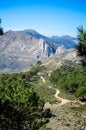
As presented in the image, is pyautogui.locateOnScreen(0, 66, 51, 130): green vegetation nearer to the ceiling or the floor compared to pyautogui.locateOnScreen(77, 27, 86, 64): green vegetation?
nearer to the floor

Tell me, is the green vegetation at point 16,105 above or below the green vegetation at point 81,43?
below

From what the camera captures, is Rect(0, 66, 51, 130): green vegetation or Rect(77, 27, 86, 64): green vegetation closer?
Rect(77, 27, 86, 64): green vegetation

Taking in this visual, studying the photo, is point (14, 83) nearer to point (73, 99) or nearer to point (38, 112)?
point (38, 112)

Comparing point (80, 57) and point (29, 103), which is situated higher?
point (80, 57)

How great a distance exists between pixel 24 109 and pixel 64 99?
292 feet

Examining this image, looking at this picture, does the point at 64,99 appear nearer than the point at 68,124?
No

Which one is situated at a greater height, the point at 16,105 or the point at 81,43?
the point at 81,43

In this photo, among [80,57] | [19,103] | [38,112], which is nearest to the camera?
[80,57]

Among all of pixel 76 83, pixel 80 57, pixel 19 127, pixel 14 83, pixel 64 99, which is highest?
pixel 80 57

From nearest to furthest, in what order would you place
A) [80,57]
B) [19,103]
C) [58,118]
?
[80,57] < [19,103] < [58,118]

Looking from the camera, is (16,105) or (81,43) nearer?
(81,43)

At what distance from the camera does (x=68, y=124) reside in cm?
6284

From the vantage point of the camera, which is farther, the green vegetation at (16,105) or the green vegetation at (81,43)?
the green vegetation at (16,105)

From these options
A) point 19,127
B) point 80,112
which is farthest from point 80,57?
point 80,112
